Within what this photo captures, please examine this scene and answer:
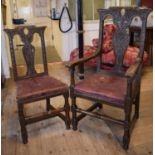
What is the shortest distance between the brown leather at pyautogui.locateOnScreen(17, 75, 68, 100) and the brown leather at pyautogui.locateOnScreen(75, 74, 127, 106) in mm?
166

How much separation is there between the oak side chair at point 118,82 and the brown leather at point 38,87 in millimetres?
125

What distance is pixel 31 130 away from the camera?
2.13 metres

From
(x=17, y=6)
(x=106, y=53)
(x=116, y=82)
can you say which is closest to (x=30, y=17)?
(x=17, y=6)

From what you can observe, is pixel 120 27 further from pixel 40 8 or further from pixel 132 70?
pixel 40 8

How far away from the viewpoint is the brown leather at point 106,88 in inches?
68.8

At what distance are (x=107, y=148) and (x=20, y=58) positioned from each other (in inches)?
140

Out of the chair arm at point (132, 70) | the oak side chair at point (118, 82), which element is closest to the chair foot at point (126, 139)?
the oak side chair at point (118, 82)

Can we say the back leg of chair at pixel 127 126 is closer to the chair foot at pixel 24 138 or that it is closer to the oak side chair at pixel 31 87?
the oak side chair at pixel 31 87

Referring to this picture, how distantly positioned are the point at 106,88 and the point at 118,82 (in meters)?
0.17

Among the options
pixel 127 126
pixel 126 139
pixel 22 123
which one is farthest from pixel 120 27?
pixel 22 123

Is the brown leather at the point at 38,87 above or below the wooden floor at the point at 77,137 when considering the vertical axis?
above

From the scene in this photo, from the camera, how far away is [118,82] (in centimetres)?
196

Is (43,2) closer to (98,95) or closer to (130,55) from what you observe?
(130,55)

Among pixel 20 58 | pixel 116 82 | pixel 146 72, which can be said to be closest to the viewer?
pixel 116 82
